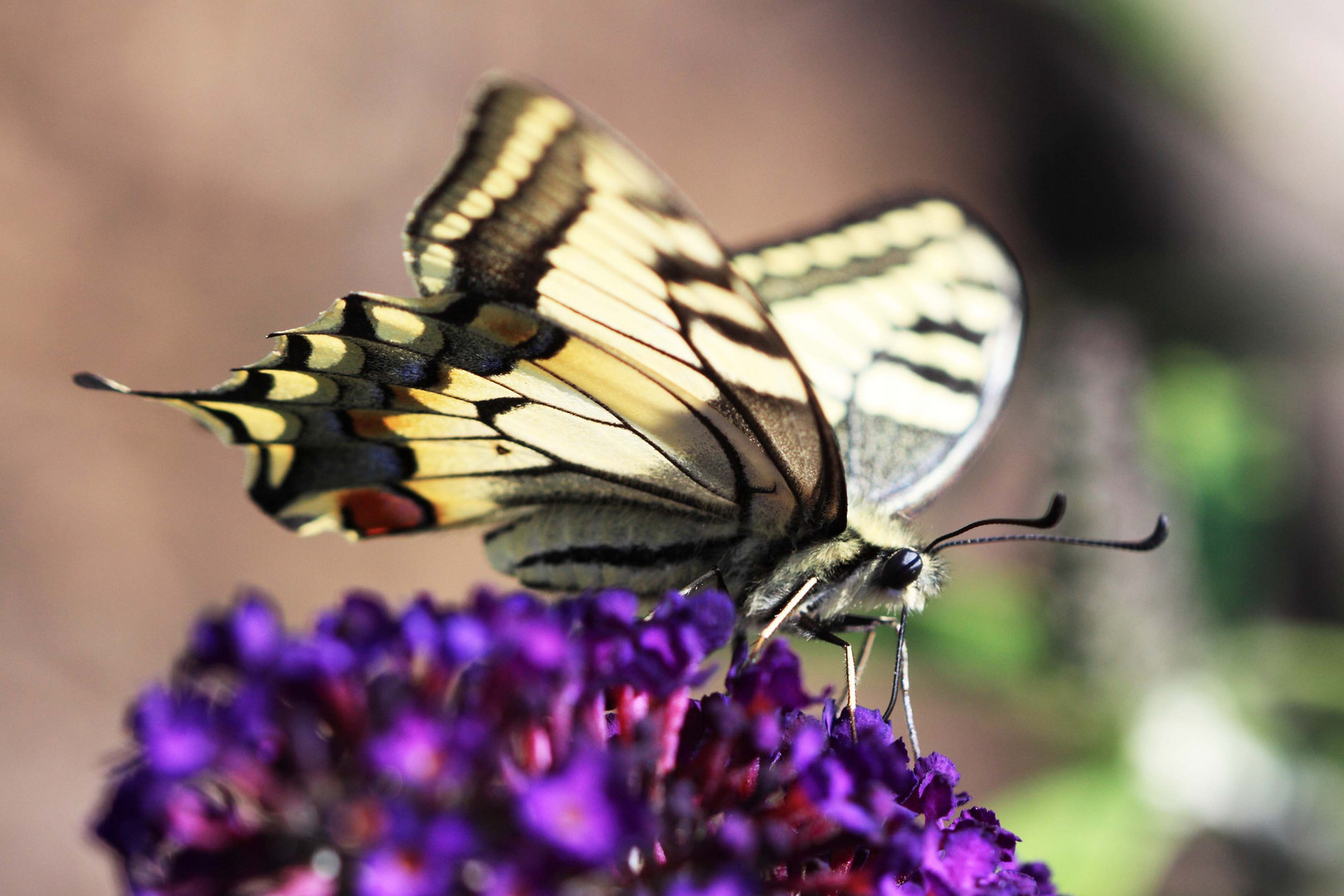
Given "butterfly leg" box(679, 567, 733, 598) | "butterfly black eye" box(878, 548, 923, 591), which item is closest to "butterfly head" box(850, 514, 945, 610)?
"butterfly black eye" box(878, 548, 923, 591)

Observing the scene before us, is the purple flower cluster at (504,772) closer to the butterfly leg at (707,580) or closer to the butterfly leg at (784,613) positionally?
the butterfly leg at (784,613)

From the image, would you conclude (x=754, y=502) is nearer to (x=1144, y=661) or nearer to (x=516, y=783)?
(x=516, y=783)

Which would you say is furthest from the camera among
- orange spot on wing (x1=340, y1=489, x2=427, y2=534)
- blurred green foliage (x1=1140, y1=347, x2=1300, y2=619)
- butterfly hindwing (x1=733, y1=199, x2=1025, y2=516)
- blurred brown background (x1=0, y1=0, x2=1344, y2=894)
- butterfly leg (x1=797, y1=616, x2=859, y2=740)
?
blurred green foliage (x1=1140, y1=347, x2=1300, y2=619)

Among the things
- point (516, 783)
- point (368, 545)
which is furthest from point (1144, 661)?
point (368, 545)

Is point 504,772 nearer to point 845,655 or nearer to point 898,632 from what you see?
point 845,655

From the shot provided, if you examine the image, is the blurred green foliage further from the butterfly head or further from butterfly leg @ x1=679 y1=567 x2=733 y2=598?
butterfly leg @ x1=679 y1=567 x2=733 y2=598

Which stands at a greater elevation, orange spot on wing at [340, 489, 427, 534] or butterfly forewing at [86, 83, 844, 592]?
butterfly forewing at [86, 83, 844, 592]
